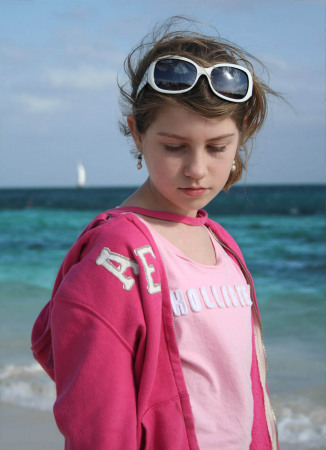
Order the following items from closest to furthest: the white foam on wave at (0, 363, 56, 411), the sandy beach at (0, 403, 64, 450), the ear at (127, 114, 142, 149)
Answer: the ear at (127, 114, 142, 149) < the sandy beach at (0, 403, 64, 450) < the white foam on wave at (0, 363, 56, 411)

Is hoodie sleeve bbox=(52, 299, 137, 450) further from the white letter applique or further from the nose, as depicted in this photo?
the nose

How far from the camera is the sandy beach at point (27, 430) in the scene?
305 centimetres

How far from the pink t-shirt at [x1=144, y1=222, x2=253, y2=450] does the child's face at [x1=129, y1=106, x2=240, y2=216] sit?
0.12 m

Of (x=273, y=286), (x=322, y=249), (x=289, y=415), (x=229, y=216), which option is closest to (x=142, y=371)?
(x=289, y=415)

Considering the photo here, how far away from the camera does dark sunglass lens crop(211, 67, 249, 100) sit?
1416mm

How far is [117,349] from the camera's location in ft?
4.03

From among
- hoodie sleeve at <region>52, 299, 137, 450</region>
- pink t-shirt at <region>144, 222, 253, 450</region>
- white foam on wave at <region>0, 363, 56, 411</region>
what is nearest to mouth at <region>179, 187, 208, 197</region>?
pink t-shirt at <region>144, 222, 253, 450</region>

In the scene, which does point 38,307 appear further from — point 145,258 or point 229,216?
point 229,216

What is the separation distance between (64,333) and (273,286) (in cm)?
690

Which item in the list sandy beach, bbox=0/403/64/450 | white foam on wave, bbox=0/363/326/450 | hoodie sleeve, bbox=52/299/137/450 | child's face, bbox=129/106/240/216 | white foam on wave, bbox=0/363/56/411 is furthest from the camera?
white foam on wave, bbox=0/363/56/411

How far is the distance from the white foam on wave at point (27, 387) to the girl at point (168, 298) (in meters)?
2.31

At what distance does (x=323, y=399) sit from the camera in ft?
12.2

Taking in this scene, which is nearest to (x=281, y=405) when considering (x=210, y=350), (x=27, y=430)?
→ (x=27, y=430)

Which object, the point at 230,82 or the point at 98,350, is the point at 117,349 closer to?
the point at 98,350
